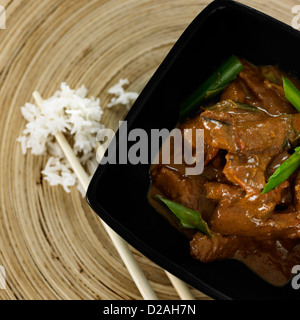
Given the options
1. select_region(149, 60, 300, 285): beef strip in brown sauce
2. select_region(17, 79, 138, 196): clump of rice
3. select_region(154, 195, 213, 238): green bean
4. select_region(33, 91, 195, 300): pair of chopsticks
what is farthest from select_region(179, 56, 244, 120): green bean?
select_region(33, 91, 195, 300): pair of chopsticks

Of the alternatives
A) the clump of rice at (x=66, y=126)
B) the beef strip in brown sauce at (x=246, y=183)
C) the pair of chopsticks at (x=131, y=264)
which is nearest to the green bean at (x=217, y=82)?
the beef strip in brown sauce at (x=246, y=183)

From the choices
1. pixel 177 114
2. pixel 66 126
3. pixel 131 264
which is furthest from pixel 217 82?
pixel 131 264

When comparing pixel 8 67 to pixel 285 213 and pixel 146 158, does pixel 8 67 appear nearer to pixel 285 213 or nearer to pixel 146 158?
pixel 146 158

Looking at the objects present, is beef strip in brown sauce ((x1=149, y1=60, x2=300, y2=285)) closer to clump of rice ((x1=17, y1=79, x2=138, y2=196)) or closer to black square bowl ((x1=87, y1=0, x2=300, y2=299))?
black square bowl ((x1=87, y1=0, x2=300, y2=299))

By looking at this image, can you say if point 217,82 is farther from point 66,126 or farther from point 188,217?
point 66,126

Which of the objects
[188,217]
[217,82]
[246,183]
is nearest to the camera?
[246,183]

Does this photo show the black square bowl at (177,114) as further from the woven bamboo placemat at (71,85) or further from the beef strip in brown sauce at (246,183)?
the woven bamboo placemat at (71,85)
